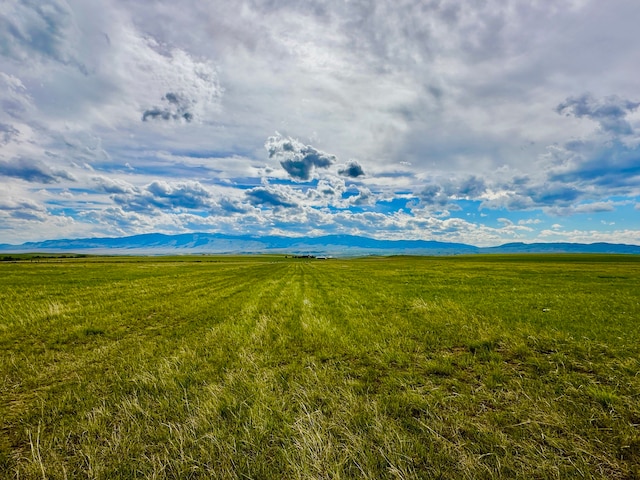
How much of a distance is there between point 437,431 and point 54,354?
12326mm

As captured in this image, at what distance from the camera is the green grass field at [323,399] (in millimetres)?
4441

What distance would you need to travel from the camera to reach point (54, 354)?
999 cm

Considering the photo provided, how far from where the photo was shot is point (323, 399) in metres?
6.53

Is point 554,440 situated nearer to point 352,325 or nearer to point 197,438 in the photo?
point 197,438

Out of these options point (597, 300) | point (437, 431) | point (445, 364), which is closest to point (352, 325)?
point (445, 364)

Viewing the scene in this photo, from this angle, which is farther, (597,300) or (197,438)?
(597,300)

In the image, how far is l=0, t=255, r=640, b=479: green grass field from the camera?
14.6 feet

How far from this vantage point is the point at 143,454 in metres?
4.66

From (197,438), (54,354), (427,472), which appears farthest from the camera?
(54,354)

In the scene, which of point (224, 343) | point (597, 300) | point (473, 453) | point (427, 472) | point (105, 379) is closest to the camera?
point (427, 472)

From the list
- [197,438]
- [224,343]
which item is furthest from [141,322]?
[197,438]

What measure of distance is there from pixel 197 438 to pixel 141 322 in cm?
1208

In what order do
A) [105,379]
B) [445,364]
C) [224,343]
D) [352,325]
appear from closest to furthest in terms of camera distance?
[105,379], [445,364], [224,343], [352,325]

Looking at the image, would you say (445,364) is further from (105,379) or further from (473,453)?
(105,379)
